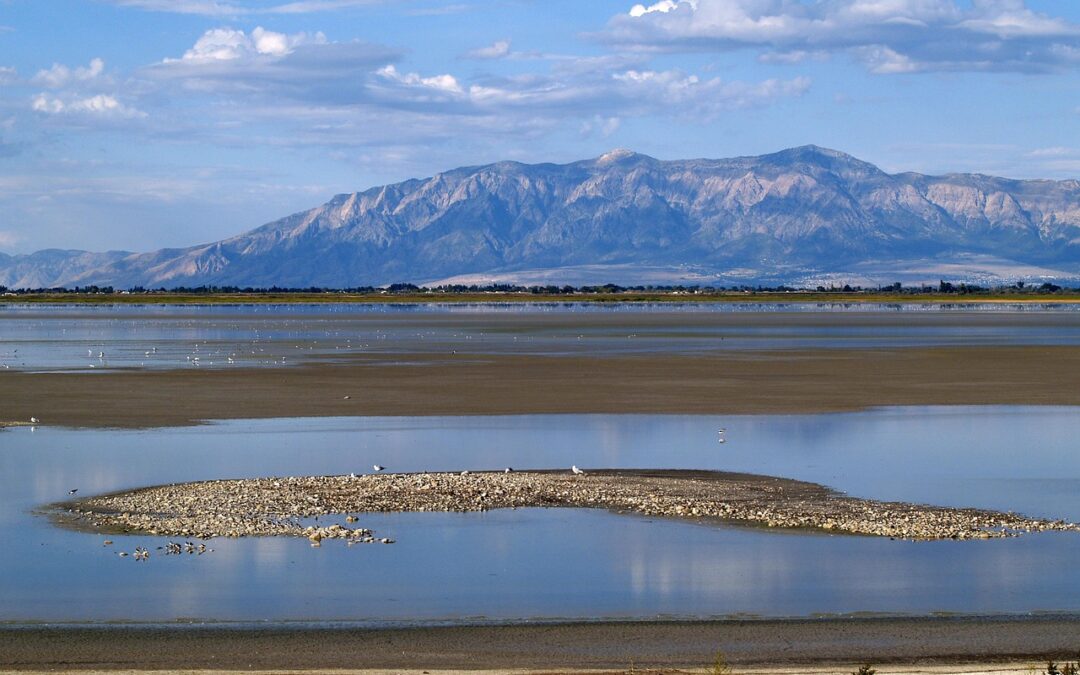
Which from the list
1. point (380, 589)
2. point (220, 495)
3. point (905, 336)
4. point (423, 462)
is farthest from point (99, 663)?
point (905, 336)

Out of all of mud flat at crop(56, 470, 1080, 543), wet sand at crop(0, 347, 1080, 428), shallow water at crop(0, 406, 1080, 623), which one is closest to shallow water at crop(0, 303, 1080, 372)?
wet sand at crop(0, 347, 1080, 428)

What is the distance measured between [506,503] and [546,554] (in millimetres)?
3687

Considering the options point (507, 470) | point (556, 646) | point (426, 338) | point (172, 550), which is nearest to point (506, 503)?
point (507, 470)

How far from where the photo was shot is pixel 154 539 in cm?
1856

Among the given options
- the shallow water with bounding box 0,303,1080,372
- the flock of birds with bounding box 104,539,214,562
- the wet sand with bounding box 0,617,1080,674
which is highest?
the shallow water with bounding box 0,303,1080,372

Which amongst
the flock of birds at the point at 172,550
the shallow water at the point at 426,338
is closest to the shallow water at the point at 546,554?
the flock of birds at the point at 172,550

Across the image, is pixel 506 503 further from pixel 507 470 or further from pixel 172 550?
pixel 172 550

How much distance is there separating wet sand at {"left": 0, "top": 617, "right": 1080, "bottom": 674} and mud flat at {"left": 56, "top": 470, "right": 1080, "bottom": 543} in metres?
4.82

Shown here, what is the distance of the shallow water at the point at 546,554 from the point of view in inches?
595

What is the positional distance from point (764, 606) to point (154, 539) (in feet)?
28.6

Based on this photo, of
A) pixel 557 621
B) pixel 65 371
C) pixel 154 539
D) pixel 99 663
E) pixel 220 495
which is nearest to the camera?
pixel 99 663

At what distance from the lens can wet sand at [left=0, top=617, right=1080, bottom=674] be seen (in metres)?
12.6

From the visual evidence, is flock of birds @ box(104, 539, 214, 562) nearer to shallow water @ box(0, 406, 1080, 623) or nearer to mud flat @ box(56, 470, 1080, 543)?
shallow water @ box(0, 406, 1080, 623)

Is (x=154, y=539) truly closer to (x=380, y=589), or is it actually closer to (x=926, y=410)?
(x=380, y=589)
